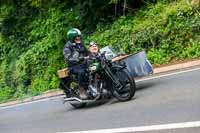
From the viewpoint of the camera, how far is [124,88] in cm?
Result: 1123

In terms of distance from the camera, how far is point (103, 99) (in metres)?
12.2

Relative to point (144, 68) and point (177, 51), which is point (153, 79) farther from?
point (177, 51)

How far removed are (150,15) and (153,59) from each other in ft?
8.97

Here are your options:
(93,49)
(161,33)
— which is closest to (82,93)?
(93,49)

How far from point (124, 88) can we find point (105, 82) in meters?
0.51

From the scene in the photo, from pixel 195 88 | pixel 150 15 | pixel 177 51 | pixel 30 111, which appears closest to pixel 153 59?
pixel 177 51

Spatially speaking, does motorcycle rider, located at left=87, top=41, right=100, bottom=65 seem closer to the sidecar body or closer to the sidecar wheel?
the sidecar body

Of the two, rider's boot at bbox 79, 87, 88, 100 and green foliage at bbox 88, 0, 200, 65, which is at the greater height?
green foliage at bbox 88, 0, 200, 65

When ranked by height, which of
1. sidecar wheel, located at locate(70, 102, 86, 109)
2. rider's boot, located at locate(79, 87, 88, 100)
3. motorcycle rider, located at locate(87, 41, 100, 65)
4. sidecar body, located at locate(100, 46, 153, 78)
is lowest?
sidecar wheel, located at locate(70, 102, 86, 109)

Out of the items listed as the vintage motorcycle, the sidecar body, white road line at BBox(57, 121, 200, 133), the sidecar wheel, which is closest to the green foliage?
the sidecar body

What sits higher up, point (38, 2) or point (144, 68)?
point (38, 2)

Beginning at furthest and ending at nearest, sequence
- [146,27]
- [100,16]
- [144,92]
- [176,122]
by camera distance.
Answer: [100,16] → [146,27] → [144,92] → [176,122]

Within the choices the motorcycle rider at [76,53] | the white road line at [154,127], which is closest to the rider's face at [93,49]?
the motorcycle rider at [76,53]

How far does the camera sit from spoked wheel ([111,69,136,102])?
1109cm
